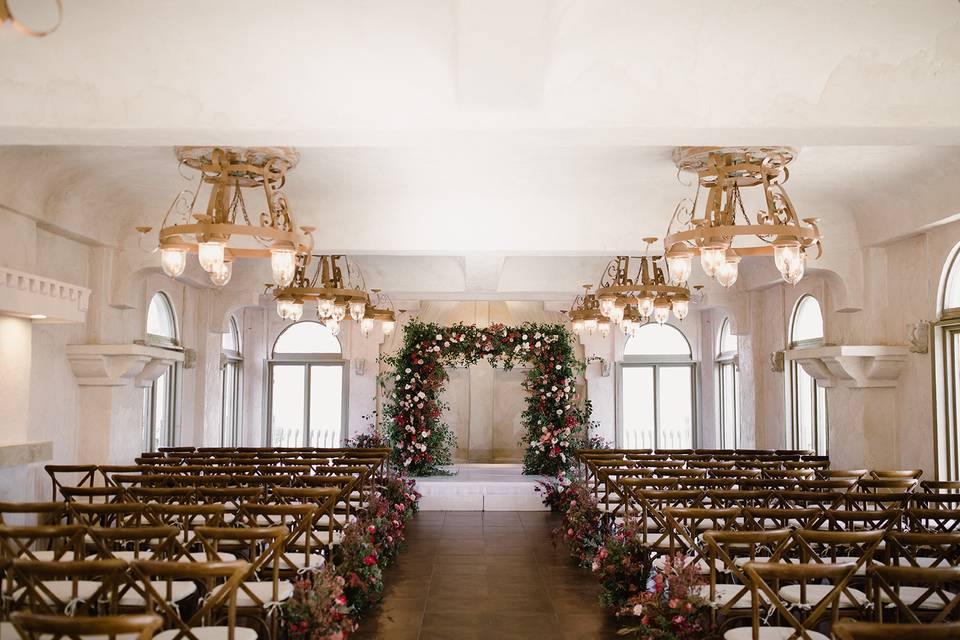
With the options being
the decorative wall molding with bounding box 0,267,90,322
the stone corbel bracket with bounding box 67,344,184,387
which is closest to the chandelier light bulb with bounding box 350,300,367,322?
the stone corbel bracket with bounding box 67,344,184,387

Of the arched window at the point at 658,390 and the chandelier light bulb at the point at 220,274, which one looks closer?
the chandelier light bulb at the point at 220,274

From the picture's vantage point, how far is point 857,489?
783 centimetres

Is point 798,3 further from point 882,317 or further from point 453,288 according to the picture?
point 453,288

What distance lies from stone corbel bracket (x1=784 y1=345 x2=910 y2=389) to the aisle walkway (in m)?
3.79

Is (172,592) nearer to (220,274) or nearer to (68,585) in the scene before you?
(68,585)

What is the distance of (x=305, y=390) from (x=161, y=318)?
5003mm

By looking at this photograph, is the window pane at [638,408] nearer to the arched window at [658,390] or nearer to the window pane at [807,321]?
the arched window at [658,390]

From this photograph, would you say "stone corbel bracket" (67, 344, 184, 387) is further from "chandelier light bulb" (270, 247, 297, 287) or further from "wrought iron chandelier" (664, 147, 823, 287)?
"wrought iron chandelier" (664, 147, 823, 287)

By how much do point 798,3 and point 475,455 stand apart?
13808 millimetres

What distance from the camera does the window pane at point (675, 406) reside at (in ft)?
56.2

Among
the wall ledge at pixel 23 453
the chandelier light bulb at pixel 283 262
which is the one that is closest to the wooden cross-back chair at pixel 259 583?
the chandelier light bulb at pixel 283 262

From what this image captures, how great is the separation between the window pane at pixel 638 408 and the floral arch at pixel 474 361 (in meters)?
3.23

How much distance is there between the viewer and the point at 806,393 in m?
12.5

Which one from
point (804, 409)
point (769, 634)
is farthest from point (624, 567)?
point (804, 409)
